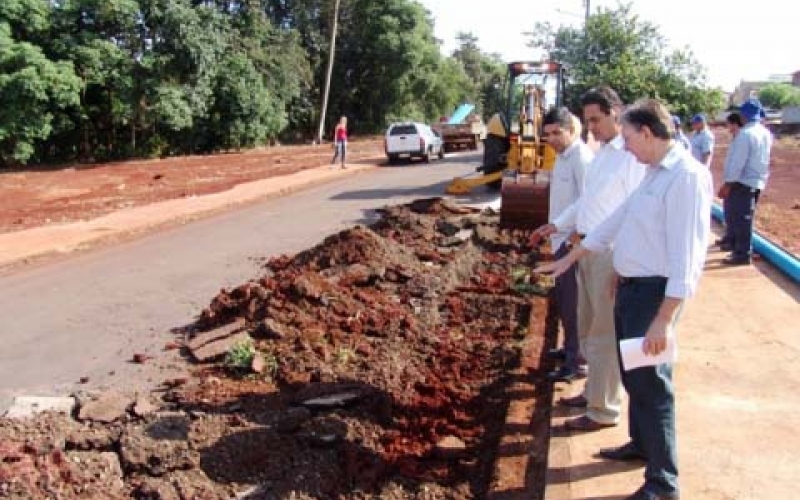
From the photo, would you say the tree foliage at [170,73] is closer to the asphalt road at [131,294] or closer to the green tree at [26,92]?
the green tree at [26,92]

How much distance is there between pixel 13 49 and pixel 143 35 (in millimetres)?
6399

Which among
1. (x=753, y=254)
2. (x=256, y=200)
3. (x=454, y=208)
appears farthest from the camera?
(x=256, y=200)

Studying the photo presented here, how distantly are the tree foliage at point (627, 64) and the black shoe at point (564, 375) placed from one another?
1669cm

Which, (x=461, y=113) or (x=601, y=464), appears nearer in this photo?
(x=601, y=464)

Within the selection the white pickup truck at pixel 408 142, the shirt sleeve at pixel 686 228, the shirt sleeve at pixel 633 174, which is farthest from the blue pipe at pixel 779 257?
the white pickup truck at pixel 408 142

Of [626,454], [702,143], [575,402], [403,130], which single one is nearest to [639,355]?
[626,454]

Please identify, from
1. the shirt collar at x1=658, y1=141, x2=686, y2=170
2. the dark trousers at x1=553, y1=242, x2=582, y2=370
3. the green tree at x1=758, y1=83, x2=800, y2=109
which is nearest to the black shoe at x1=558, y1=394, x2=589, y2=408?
the dark trousers at x1=553, y1=242, x2=582, y2=370

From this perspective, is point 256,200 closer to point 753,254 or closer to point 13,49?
point 13,49

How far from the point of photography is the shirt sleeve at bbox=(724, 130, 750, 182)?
9.06 metres

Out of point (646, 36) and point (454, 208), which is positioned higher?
point (646, 36)

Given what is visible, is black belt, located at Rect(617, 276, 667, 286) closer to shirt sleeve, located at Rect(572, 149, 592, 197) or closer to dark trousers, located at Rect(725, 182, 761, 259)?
shirt sleeve, located at Rect(572, 149, 592, 197)

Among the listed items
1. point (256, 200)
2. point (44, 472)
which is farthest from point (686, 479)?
point (256, 200)

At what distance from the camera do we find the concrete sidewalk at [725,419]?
4137 mm

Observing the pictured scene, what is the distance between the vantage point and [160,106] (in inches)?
1166
